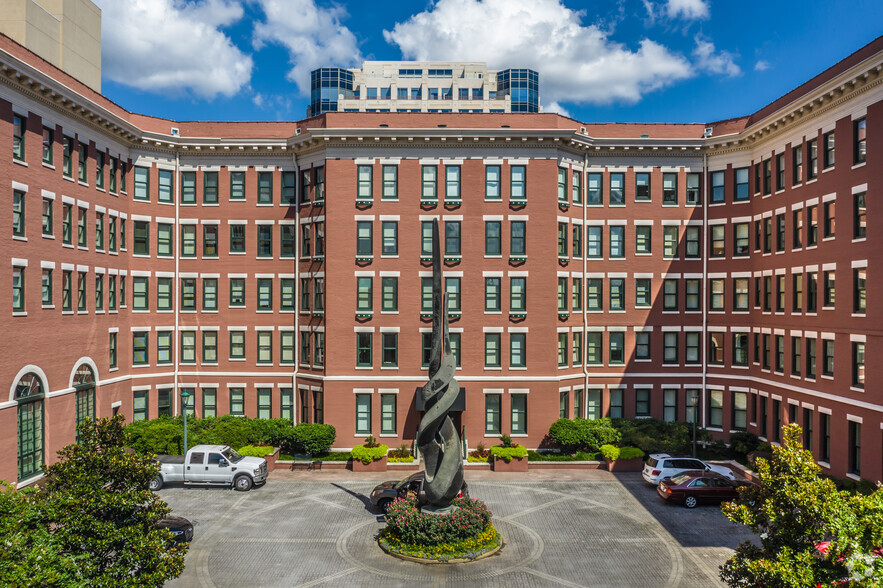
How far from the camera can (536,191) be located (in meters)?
37.7

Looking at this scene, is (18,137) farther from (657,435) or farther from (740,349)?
(740,349)

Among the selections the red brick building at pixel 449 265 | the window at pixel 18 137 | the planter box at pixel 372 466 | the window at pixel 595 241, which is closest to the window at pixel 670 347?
the red brick building at pixel 449 265

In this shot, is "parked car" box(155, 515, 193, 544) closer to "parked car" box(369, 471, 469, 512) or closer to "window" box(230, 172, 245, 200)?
"parked car" box(369, 471, 469, 512)

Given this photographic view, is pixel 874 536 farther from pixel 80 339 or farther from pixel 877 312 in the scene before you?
pixel 80 339

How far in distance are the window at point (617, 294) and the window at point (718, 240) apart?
622 centimetres

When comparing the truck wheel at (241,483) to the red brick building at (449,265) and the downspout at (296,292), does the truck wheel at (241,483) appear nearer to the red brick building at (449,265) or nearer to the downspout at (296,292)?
the red brick building at (449,265)

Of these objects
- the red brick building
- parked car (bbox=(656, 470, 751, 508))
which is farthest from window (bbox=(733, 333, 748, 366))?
parked car (bbox=(656, 470, 751, 508))

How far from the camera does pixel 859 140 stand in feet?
94.4

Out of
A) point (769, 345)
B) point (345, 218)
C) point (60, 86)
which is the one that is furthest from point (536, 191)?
point (60, 86)

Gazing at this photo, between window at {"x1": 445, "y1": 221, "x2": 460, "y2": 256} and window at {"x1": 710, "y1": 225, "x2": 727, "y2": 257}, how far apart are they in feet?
55.9

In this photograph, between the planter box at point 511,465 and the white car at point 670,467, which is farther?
the planter box at point 511,465

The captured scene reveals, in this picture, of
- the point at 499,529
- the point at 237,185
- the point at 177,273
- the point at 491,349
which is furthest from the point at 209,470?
the point at 237,185

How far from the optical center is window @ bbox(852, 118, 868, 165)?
2836cm

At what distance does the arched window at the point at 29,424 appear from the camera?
2820 cm
